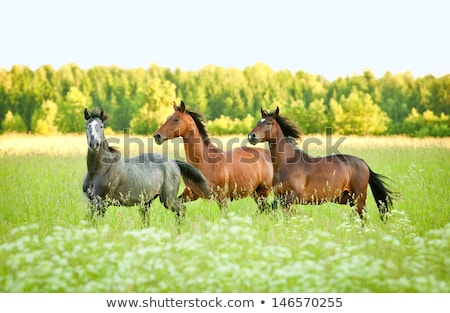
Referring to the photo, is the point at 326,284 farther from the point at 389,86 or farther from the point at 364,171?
the point at 389,86

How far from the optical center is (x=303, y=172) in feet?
23.9

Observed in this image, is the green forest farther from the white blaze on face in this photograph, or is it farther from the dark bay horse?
the white blaze on face

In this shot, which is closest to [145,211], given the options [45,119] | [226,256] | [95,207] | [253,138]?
[95,207]

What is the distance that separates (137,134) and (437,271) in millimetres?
8781

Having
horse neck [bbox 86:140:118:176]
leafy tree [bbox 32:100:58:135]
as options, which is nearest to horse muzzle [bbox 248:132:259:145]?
horse neck [bbox 86:140:118:176]

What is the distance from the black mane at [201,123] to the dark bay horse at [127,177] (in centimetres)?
57

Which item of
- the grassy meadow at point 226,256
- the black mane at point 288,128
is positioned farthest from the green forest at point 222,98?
the grassy meadow at point 226,256

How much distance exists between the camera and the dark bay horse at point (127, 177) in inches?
259

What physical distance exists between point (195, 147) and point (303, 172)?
1.50m

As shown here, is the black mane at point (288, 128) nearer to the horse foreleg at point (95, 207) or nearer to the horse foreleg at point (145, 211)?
the horse foreleg at point (145, 211)

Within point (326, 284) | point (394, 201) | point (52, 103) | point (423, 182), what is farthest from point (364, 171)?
point (52, 103)

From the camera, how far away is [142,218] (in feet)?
23.4

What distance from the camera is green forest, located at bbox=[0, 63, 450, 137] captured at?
1043 cm

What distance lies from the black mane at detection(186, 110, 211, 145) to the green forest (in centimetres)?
13
